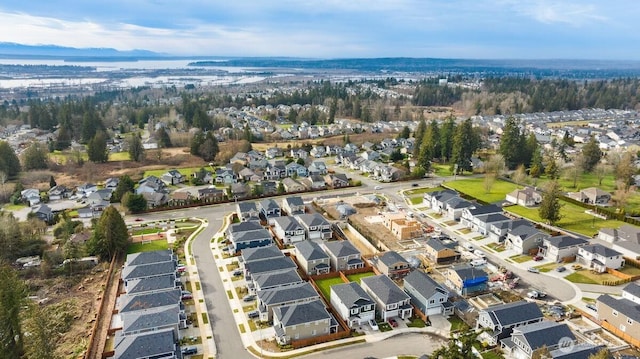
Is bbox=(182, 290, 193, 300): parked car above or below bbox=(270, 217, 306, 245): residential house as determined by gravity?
below

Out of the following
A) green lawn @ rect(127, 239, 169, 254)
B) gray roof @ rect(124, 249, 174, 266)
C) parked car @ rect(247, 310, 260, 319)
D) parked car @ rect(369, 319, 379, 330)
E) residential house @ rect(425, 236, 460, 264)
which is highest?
gray roof @ rect(124, 249, 174, 266)

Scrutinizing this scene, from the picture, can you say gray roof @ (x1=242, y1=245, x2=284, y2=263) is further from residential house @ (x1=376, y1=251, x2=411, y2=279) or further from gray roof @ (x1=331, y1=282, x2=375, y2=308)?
residential house @ (x1=376, y1=251, x2=411, y2=279)

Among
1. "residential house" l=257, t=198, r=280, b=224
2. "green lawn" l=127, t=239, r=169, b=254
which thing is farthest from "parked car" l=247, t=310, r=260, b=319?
"residential house" l=257, t=198, r=280, b=224

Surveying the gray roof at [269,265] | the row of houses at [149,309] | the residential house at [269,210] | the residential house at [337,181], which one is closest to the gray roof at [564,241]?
the gray roof at [269,265]

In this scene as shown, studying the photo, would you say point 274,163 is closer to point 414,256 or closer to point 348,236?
point 348,236

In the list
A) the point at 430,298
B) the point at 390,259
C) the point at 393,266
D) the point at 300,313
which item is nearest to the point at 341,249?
the point at 390,259

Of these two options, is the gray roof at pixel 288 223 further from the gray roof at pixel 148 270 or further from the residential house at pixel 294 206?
the gray roof at pixel 148 270

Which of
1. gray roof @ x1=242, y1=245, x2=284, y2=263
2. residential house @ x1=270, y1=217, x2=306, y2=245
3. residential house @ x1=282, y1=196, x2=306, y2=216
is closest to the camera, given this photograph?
gray roof @ x1=242, y1=245, x2=284, y2=263
